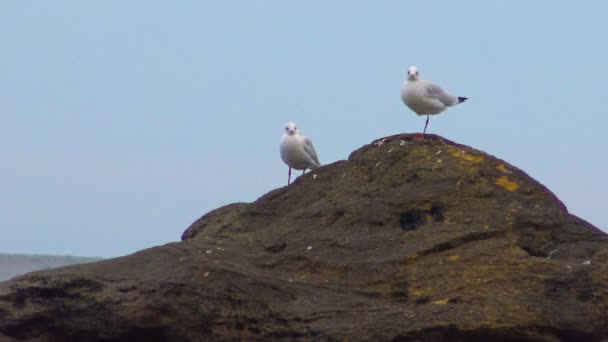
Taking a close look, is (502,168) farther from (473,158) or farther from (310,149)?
(310,149)

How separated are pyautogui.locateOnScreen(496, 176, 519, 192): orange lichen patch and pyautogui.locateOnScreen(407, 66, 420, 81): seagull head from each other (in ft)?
11.5

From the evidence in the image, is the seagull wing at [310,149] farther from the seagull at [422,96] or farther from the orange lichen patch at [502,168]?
the orange lichen patch at [502,168]

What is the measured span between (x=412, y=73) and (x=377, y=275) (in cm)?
495

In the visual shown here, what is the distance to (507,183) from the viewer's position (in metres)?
12.7

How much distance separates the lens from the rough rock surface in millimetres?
11133

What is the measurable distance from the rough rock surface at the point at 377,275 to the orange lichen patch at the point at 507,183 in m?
0.01

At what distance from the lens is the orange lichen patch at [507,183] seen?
12641 mm

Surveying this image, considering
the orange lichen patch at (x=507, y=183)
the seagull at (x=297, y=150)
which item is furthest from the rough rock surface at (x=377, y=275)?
the seagull at (x=297, y=150)

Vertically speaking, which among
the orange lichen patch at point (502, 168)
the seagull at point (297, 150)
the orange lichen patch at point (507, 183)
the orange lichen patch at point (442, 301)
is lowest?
the orange lichen patch at point (442, 301)

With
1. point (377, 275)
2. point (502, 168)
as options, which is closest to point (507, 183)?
point (502, 168)

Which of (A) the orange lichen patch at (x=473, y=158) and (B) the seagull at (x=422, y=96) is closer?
(A) the orange lichen patch at (x=473, y=158)

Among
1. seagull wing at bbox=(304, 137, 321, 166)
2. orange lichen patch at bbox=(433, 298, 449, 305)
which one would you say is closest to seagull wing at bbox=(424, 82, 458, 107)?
seagull wing at bbox=(304, 137, 321, 166)

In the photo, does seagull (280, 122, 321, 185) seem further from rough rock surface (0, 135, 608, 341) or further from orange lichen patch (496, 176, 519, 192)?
orange lichen patch (496, 176, 519, 192)

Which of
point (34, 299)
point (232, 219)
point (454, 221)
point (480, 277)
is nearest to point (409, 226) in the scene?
point (454, 221)
